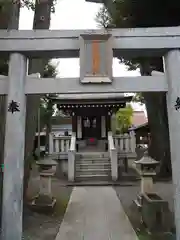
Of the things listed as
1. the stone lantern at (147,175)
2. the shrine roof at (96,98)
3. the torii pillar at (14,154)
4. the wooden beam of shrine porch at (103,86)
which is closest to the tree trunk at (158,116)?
the stone lantern at (147,175)

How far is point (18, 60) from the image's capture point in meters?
4.23

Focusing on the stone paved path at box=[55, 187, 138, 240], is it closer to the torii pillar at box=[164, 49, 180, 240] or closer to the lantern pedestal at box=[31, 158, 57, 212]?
Result: the lantern pedestal at box=[31, 158, 57, 212]

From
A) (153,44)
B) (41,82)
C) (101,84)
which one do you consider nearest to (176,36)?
(153,44)

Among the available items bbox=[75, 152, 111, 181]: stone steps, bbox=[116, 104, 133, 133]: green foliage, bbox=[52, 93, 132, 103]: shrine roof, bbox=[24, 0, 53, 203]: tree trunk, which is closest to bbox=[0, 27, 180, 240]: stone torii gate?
bbox=[24, 0, 53, 203]: tree trunk

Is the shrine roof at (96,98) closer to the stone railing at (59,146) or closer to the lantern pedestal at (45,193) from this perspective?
the stone railing at (59,146)

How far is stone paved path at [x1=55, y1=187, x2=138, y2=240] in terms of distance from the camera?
5.13 meters

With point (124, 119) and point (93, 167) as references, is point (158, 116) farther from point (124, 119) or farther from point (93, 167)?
point (124, 119)

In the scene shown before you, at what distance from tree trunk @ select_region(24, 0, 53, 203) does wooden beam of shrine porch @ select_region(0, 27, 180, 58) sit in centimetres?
197

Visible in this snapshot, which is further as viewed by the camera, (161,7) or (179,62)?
(161,7)

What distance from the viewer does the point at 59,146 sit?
1552 centimetres

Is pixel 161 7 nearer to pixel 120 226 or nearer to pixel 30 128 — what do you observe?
pixel 30 128

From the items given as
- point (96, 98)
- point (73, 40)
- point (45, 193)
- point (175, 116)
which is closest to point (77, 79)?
point (73, 40)

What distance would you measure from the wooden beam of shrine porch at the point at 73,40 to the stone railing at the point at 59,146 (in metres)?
11.4

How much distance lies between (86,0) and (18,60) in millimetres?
5054
